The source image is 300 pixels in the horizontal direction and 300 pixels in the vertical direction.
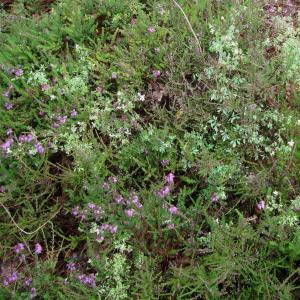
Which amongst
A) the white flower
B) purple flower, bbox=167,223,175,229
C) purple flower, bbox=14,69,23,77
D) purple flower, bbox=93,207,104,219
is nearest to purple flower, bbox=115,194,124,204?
purple flower, bbox=93,207,104,219

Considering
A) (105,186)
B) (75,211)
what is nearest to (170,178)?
(105,186)

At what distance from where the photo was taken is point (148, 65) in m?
3.40

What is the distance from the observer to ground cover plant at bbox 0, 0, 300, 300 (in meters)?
2.67

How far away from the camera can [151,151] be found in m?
3.08

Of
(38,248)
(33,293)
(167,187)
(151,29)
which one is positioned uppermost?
(151,29)

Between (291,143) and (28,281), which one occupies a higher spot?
(291,143)

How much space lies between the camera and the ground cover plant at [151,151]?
2670 millimetres

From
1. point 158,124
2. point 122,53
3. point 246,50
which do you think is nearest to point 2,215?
point 158,124

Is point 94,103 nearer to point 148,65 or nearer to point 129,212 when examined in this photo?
point 148,65

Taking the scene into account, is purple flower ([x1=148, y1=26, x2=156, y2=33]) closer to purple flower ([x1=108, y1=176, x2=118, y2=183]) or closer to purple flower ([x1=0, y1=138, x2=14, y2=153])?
purple flower ([x1=108, y1=176, x2=118, y2=183])

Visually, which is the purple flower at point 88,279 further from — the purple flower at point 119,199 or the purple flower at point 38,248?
the purple flower at point 119,199

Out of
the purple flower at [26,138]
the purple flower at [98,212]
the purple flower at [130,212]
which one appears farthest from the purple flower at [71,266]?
the purple flower at [26,138]

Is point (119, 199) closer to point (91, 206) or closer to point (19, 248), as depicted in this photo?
point (91, 206)

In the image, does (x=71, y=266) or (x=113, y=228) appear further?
(x=71, y=266)
